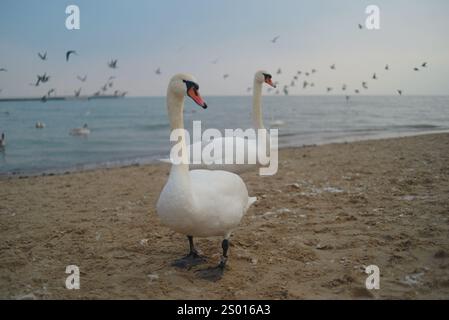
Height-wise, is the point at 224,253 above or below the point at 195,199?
below

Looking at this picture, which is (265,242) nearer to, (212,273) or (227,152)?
(212,273)

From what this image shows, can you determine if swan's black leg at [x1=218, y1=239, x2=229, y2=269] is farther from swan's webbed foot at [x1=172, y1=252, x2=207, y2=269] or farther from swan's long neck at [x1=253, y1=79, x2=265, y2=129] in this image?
swan's long neck at [x1=253, y1=79, x2=265, y2=129]

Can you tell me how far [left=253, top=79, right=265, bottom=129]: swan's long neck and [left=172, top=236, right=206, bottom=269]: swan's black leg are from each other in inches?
142

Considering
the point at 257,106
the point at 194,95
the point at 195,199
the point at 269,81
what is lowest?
the point at 195,199

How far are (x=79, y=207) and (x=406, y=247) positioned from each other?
18.2ft

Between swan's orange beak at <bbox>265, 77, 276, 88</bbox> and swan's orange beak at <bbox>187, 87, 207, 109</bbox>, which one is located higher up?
swan's orange beak at <bbox>265, 77, 276, 88</bbox>

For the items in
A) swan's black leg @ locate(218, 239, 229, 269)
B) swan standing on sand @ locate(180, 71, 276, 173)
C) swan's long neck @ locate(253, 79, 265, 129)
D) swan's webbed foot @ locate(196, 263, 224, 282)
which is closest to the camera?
swan's webbed foot @ locate(196, 263, 224, 282)

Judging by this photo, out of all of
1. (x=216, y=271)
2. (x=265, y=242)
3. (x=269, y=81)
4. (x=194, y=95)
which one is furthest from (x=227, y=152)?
(x=269, y=81)

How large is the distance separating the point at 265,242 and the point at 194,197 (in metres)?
1.58

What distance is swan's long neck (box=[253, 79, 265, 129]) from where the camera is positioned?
789cm

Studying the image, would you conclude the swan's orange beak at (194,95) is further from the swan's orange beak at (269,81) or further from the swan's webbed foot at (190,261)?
the swan's orange beak at (269,81)

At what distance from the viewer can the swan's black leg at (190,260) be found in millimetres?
4449

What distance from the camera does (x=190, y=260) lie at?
4594 millimetres

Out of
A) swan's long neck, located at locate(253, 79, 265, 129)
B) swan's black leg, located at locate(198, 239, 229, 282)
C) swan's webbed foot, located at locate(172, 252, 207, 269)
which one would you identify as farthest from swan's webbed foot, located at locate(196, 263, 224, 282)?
swan's long neck, located at locate(253, 79, 265, 129)
